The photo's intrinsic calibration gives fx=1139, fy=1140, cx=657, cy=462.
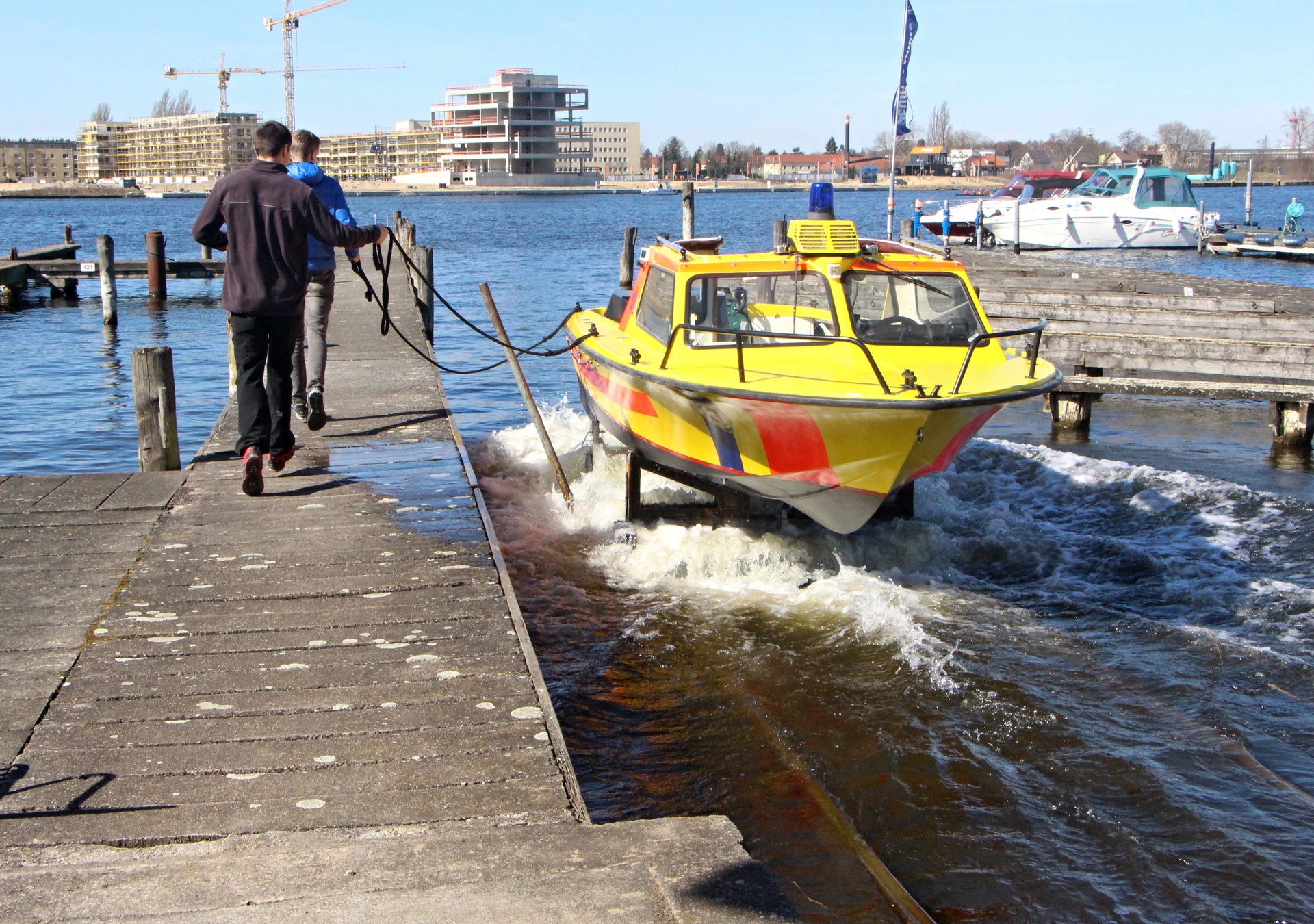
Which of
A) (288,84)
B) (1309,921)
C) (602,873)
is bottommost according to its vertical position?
(1309,921)

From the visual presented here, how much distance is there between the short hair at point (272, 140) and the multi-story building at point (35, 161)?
21066cm

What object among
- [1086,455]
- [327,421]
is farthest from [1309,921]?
[1086,455]

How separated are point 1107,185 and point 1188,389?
27247 millimetres

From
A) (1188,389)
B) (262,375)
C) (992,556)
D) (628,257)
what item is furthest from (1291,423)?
(262,375)

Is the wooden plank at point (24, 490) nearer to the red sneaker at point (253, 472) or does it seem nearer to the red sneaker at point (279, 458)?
the red sneaker at point (253, 472)

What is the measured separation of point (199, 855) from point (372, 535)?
302 centimetres

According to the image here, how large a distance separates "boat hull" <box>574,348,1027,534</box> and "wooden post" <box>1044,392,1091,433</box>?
251 inches

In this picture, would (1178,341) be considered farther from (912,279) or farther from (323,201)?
(323,201)

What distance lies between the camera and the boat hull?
709 centimetres

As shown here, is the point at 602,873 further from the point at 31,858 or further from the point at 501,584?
the point at 501,584

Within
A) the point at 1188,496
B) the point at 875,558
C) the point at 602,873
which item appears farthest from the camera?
the point at 1188,496

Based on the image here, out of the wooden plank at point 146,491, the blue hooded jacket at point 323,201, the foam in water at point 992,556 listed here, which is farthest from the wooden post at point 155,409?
the foam in water at point 992,556

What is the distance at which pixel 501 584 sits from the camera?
5.41 metres

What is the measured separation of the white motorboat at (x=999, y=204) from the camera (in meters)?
36.0
